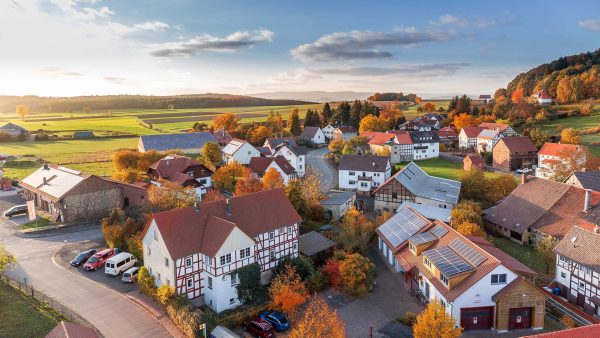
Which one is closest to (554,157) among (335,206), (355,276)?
(335,206)

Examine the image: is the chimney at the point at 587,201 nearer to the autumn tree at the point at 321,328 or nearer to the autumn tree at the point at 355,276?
the autumn tree at the point at 355,276

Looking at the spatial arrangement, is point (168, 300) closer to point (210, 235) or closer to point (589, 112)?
point (210, 235)

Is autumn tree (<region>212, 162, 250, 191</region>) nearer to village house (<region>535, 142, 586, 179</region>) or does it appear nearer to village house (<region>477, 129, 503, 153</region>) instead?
village house (<region>535, 142, 586, 179</region>)

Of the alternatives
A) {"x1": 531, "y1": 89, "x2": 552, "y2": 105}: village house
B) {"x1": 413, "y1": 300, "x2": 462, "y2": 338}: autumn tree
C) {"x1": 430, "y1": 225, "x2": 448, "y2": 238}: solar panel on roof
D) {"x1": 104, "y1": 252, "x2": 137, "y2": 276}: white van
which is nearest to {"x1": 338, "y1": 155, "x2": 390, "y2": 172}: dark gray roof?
{"x1": 430, "y1": 225, "x2": 448, "y2": 238}: solar panel on roof

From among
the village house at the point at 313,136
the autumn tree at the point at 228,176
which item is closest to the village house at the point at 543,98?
the village house at the point at 313,136

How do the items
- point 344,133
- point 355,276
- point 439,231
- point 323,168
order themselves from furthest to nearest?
point 344,133
point 323,168
point 439,231
point 355,276

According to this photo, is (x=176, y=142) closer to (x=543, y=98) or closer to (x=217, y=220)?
(x=217, y=220)
